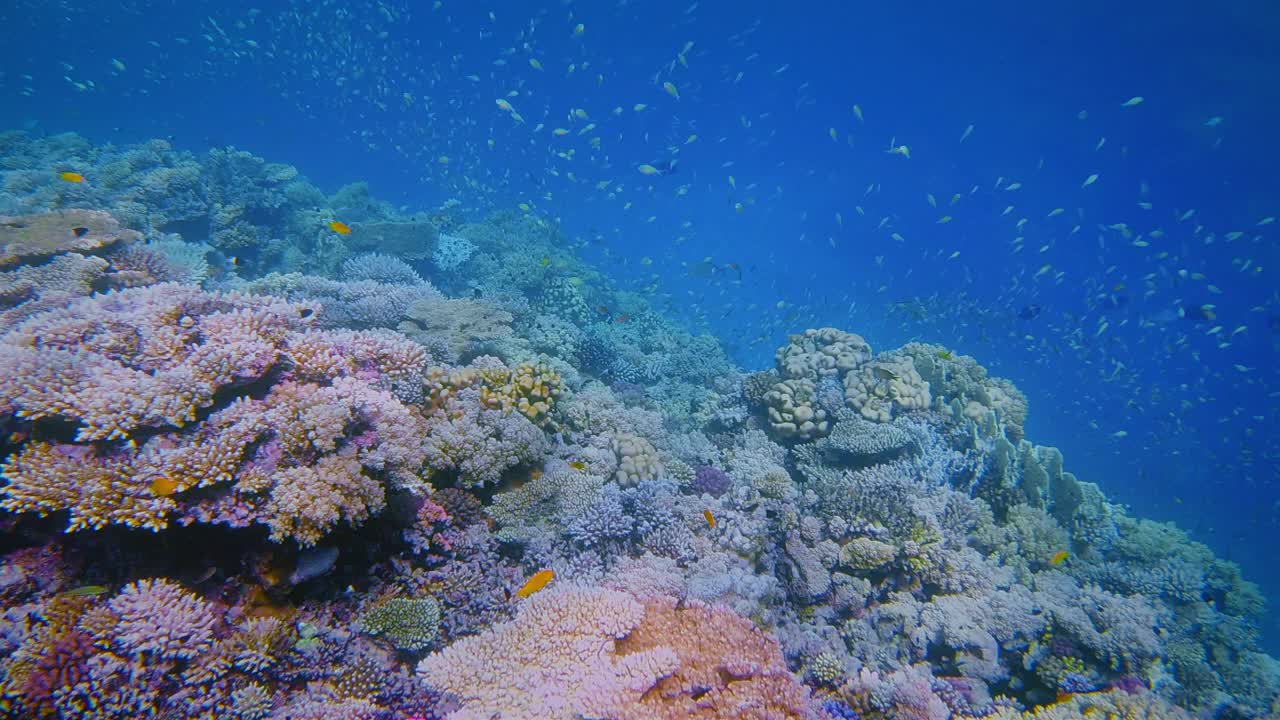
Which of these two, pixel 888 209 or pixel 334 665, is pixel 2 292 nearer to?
pixel 334 665

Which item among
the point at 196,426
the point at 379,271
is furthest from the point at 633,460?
the point at 379,271

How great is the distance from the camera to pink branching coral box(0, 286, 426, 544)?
10.9 ft

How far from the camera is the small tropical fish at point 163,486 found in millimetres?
3285

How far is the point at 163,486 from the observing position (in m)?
3.29

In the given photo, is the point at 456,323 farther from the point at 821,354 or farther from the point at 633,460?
the point at 821,354

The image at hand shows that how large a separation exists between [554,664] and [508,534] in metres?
1.55

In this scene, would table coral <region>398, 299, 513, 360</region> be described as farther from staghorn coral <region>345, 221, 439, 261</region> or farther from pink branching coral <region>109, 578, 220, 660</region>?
staghorn coral <region>345, 221, 439, 261</region>

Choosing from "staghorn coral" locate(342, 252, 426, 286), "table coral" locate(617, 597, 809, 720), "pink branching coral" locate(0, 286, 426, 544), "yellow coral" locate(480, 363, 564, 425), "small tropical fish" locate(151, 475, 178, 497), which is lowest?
"table coral" locate(617, 597, 809, 720)

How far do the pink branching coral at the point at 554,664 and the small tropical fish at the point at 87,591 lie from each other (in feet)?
7.07

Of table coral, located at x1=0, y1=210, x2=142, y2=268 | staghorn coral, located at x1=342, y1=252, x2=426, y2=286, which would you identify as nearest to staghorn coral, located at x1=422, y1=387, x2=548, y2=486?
staghorn coral, located at x1=342, y1=252, x2=426, y2=286

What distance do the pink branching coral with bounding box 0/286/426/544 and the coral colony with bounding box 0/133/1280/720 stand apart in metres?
0.02

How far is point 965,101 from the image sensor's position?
51719 mm

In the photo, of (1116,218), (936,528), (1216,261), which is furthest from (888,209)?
(936,528)

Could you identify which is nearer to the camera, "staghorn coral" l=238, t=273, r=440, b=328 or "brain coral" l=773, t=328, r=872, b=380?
"staghorn coral" l=238, t=273, r=440, b=328
